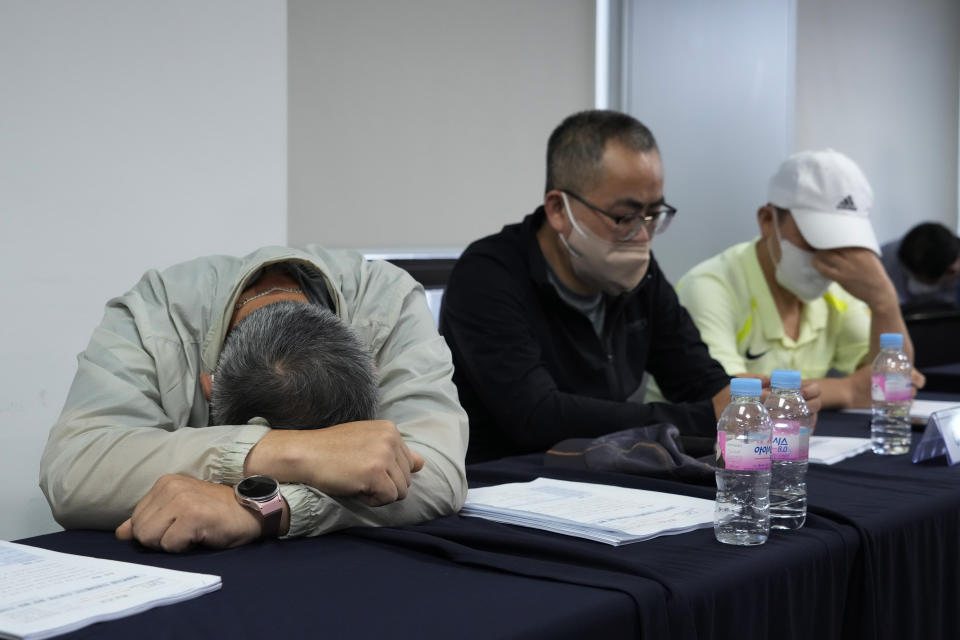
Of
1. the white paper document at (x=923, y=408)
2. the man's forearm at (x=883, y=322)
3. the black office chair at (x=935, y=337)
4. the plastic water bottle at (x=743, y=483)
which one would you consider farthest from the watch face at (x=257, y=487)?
the black office chair at (x=935, y=337)

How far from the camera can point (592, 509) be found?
1406 mm

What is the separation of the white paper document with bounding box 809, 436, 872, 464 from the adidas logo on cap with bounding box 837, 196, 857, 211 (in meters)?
0.88

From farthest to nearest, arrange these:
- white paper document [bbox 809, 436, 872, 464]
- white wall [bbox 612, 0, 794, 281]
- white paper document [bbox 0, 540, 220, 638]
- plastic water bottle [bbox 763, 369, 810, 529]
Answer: white wall [bbox 612, 0, 794, 281], white paper document [bbox 809, 436, 872, 464], plastic water bottle [bbox 763, 369, 810, 529], white paper document [bbox 0, 540, 220, 638]

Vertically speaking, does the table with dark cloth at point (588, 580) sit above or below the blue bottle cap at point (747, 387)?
below

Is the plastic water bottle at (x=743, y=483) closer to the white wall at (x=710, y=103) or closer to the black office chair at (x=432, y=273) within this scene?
the black office chair at (x=432, y=273)

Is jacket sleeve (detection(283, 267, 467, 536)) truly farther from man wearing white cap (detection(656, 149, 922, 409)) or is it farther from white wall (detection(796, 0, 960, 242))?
white wall (detection(796, 0, 960, 242))

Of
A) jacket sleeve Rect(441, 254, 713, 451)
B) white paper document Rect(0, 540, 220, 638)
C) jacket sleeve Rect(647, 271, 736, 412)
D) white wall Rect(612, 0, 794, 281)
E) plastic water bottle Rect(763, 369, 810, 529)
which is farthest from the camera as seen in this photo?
white wall Rect(612, 0, 794, 281)

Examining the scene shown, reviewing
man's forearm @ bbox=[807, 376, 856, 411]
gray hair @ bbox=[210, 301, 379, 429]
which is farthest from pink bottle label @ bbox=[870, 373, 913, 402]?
gray hair @ bbox=[210, 301, 379, 429]

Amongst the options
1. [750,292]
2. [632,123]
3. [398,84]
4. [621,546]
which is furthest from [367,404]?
[398,84]

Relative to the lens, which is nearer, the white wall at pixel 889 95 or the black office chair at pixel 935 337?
the black office chair at pixel 935 337

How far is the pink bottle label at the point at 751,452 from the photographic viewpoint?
1.31 m

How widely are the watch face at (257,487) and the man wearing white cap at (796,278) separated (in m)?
1.68

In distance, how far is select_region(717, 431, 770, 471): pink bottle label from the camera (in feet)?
4.29

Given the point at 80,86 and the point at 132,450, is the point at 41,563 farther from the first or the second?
the point at 80,86
